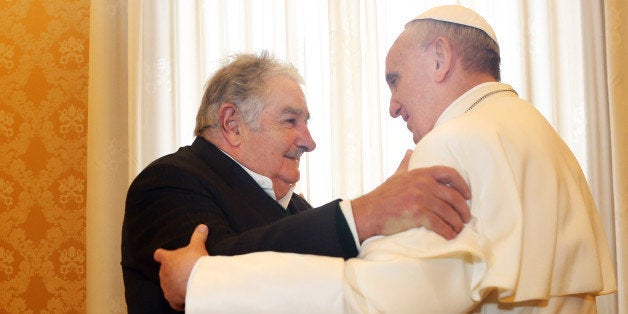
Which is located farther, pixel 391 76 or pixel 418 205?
pixel 391 76

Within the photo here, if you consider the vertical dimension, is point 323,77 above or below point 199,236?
above

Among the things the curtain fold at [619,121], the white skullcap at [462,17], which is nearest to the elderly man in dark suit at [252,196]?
the white skullcap at [462,17]

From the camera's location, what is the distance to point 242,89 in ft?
8.54

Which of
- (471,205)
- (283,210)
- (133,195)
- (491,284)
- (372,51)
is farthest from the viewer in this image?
(372,51)

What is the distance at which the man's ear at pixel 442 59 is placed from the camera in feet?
6.53

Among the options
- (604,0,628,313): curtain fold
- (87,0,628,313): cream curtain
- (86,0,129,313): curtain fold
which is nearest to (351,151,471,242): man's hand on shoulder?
(87,0,628,313): cream curtain

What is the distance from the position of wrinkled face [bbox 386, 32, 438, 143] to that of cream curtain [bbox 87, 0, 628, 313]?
4.89ft

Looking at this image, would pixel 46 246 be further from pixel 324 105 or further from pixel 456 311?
pixel 456 311

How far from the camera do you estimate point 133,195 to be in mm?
2223

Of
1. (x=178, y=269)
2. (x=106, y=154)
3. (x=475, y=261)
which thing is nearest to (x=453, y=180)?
(x=475, y=261)

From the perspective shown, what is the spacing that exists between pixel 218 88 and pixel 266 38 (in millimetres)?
1271

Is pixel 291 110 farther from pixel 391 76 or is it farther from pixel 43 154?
pixel 43 154

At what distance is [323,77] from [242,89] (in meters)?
1.21

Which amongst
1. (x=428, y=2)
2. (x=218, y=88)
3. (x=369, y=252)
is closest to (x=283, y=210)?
(x=218, y=88)
